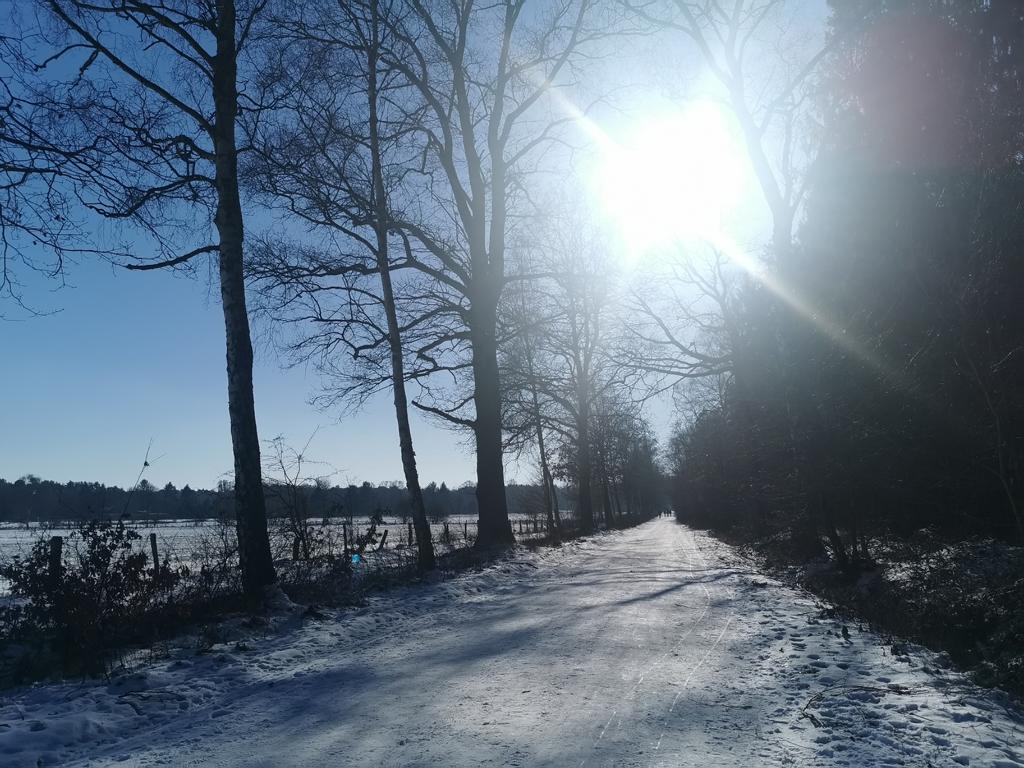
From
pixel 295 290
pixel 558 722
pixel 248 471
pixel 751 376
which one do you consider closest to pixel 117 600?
pixel 248 471

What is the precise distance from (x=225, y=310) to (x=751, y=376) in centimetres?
1200

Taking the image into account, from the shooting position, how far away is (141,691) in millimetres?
5203

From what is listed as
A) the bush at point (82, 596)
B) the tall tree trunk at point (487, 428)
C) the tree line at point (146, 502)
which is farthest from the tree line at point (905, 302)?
the bush at point (82, 596)

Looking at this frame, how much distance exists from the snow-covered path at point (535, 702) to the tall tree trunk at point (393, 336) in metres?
5.43

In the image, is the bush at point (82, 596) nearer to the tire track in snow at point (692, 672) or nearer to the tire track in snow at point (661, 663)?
the tire track in snow at point (661, 663)

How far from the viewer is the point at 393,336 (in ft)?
45.2

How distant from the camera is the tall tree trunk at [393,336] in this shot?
43.2 ft

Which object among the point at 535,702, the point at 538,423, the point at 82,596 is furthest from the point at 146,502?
the point at 538,423

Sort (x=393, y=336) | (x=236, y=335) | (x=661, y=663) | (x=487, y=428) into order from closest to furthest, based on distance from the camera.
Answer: (x=661, y=663) < (x=236, y=335) < (x=393, y=336) < (x=487, y=428)

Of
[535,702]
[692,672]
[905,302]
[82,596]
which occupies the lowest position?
[692,672]

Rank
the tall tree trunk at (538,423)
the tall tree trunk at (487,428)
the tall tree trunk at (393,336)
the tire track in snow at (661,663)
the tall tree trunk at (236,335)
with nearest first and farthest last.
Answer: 1. the tire track in snow at (661,663)
2. the tall tree trunk at (236,335)
3. the tall tree trunk at (393,336)
4. the tall tree trunk at (487,428)
5. the tall tree trunk at (538,423)

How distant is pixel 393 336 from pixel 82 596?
8323 mm

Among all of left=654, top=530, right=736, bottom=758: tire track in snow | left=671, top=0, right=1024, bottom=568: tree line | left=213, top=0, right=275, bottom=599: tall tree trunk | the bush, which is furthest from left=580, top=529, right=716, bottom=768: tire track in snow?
left=213, top=0, right=275, bottom=599: tall tree trunk

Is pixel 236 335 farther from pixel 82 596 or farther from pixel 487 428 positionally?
pixel 487 428
